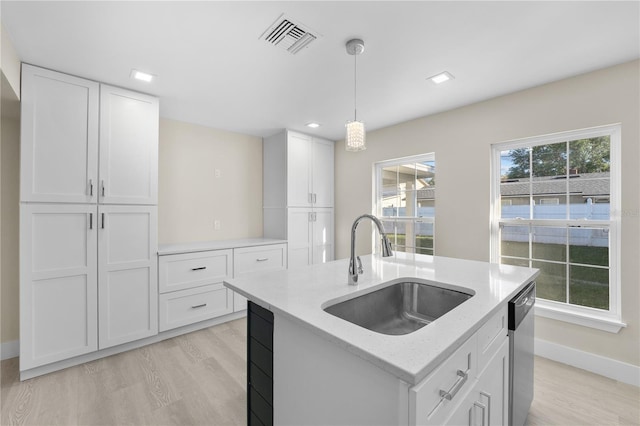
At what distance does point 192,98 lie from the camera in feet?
9.48

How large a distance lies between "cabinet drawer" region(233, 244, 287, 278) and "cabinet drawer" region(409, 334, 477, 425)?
102 inches

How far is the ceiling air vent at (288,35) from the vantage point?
177cm

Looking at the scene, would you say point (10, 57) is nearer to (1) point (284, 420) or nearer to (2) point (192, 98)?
(2) point (192, 98)

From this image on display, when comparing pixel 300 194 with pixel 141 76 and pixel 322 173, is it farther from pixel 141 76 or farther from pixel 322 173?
pixel 141 76

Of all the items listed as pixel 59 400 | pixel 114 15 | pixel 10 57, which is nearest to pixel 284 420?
pixel 59 400

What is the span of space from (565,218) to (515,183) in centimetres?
52

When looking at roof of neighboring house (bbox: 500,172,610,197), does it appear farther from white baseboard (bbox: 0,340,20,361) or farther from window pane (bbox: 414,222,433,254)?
white baseboard (bbox: 0,340,20,361)

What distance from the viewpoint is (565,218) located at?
2.59 metres

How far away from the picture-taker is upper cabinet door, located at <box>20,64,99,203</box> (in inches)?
86.0

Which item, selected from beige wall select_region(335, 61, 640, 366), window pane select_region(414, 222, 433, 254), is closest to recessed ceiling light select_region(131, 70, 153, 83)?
beige wall select_region(335, 61, 640, 366)

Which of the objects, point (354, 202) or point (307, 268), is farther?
point (354, 202)

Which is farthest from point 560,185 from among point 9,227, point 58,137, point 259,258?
point 9,227

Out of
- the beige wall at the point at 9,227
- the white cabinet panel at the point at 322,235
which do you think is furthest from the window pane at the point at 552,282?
the beige wall at the point at 9,227

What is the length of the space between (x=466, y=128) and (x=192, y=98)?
9.51 feet
